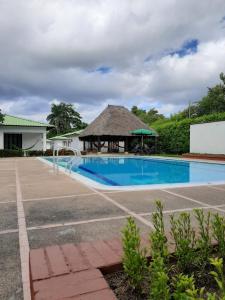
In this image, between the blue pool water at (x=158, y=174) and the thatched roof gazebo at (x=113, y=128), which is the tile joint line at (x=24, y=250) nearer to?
the blue pool water at (x=158, y=174)

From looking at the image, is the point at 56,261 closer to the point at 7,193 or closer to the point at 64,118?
the point at 7,193

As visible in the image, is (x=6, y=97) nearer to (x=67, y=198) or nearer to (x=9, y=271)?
(x=67, y=198)

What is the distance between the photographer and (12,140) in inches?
1072

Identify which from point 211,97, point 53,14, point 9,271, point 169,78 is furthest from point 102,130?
point 9,271

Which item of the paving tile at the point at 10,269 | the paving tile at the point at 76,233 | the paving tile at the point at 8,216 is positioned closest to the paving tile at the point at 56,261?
the paving tile at the point at 10,269

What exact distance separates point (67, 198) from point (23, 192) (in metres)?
1.46

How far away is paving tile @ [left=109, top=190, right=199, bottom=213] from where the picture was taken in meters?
5.33

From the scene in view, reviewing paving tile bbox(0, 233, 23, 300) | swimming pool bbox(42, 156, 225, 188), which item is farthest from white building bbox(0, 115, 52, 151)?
paving tile bbox(0, 233, 23, 300)

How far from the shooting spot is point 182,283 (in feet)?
4.87

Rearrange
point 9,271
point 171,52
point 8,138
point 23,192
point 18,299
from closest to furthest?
1. point 18,299
2. point 9,271
3. point 23,192
4. point 171,52
5. point 8,138

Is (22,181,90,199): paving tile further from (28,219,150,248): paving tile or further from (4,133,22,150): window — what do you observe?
(4,133,22,150): window

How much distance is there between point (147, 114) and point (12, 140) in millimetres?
34583

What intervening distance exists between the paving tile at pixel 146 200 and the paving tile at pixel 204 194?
437 mm

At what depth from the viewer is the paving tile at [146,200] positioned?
210 inches
